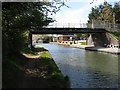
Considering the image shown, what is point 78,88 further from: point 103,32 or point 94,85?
point 103,32

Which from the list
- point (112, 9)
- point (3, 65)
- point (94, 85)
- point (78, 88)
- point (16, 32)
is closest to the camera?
point (3, 65)

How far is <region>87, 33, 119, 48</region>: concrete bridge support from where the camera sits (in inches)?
1452

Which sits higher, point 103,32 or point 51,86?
point 103,32

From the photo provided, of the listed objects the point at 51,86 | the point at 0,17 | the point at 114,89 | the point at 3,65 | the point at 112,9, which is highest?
the point at 112,9

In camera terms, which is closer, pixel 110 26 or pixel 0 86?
pixel 0 86

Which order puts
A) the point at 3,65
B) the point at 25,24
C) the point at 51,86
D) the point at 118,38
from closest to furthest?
the point at 51,86 < the point at 3,65 < the point at 25,24 < the point at 118,38

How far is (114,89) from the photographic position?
31.6 feet

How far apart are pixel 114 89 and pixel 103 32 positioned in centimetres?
3272

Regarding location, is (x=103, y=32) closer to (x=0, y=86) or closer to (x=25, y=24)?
(x=25, y=24)

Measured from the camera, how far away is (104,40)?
1651 inches

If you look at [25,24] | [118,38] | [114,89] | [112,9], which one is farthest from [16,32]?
[112,9]

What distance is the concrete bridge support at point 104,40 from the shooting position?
36881 mm

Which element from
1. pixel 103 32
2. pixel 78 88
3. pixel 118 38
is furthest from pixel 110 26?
pixel 78 88

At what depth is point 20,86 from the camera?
6902 mm
